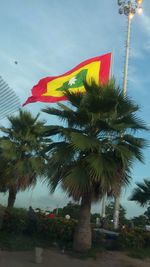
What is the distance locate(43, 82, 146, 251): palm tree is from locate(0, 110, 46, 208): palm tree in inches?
250

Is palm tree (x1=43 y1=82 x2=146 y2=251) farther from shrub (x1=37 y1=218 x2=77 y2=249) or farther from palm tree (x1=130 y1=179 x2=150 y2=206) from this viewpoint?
palm tree (x1=130 y1=179 x2=150 y2=206)

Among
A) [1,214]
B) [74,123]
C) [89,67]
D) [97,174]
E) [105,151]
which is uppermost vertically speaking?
[89,67]

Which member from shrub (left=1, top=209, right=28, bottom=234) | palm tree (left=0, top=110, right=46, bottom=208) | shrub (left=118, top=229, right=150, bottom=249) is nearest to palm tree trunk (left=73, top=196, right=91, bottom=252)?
shrub (left=118, top=229, right=150, bottom=249)

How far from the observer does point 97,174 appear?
1305 centimetres

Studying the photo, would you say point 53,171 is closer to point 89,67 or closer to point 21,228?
point 21,228

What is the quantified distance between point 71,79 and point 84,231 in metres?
11.2

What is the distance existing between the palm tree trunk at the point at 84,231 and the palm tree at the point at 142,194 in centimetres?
1059

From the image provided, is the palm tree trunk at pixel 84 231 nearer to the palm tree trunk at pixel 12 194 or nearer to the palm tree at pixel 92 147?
the palm tree at pixel 92 147

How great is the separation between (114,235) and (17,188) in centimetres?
781

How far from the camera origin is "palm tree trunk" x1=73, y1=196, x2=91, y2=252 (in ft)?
45.2

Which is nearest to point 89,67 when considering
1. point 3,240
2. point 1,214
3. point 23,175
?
point 23,175

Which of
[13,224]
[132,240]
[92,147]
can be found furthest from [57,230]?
[92,147]

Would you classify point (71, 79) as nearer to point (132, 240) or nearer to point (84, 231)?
point (132, 240)

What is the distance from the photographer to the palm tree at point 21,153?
70.1ft
